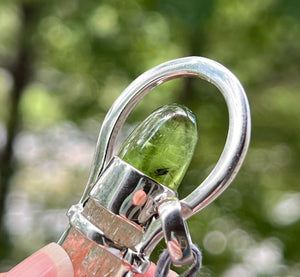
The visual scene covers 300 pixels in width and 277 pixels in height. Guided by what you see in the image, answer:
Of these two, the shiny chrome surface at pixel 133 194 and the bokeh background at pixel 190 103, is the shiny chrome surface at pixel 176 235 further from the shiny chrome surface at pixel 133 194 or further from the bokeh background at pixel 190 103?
the bokeh background at pixel 190 103

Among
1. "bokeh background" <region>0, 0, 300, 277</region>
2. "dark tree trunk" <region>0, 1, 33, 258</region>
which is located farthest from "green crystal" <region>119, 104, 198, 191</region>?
"dark tree trunk" <region>0, 1, 33, 258</region>

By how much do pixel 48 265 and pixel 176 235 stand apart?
12 centimetres

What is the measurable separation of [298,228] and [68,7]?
1.03m

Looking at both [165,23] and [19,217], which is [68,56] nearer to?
[165,23]

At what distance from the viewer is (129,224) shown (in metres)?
0.40

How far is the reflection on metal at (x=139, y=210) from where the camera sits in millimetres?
387

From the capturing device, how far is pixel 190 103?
1540 mm

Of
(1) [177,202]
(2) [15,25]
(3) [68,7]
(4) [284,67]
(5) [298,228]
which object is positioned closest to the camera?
(1) [177,202]

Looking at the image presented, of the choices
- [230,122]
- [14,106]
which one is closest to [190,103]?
[14,106]

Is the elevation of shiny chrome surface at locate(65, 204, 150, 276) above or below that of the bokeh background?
below


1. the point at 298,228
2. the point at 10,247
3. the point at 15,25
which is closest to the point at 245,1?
the point at 298,228

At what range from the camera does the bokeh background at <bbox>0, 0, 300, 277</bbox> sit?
1.48 meters

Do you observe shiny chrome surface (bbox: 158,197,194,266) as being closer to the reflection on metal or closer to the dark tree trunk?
the reflection on metal

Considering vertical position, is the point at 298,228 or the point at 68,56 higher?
the point at 68,56
